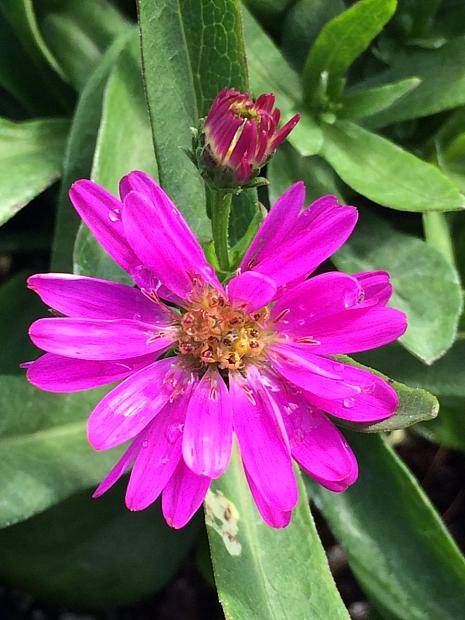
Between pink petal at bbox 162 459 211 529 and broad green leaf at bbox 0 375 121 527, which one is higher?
pink petal at bbox 162 459 211 529

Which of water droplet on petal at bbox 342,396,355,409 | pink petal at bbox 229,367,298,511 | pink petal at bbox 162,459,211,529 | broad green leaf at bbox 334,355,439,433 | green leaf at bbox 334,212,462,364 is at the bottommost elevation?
green leaf at bbox 334,212,462,364

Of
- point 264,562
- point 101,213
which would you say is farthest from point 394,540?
point 101,213

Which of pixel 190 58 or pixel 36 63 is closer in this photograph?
pixel 190 58

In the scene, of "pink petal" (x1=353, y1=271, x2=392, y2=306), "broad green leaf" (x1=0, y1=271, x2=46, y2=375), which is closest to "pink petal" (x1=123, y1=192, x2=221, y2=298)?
"pink petal" (x1=353, y1=271, x2=392, y2=306)

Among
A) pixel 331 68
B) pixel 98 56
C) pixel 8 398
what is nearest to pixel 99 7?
pixel 98 56

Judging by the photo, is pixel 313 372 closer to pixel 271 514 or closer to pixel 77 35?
pixel 271 514

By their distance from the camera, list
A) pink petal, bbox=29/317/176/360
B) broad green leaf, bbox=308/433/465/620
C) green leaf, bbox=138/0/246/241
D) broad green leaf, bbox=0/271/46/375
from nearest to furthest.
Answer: pink petal, bbox=29/317/176/360 → green leaf, bbox=138/0/246/241 → broad green leaf, bbox=308/433/465/620 → broad green leaf, bbox=0/271/46/375

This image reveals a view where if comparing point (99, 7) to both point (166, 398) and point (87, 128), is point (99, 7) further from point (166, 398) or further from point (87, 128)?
point (166, 398)

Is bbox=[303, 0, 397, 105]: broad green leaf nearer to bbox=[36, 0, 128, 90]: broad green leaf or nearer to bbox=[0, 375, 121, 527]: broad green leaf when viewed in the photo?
bbox=[36, 0, 128, 90]: broad green leaf
